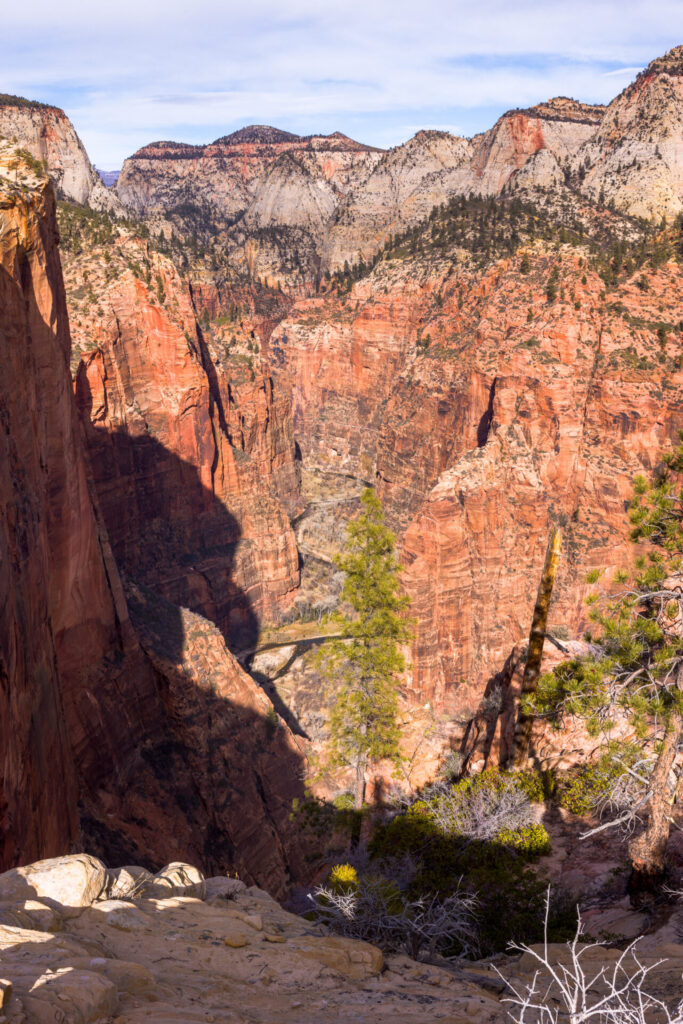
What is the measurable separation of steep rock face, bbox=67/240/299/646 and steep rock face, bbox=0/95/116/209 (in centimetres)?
7112

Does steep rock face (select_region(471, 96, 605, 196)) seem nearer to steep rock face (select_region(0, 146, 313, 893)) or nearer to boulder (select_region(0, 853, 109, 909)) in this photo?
steep rock face (select_region(0, 146, 313, 893))

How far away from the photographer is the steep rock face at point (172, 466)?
59094mm

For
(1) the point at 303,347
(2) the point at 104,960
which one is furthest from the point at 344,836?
(1) the point at 303,347

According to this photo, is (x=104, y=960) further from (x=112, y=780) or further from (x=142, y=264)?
(x=142, y=264)

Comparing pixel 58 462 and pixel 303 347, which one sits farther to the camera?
pixel 303 347

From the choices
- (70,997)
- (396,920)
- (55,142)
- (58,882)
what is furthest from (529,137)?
(70,997)

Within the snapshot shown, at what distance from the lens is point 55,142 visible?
126 metres

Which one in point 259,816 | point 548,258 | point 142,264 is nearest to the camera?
point 259,816

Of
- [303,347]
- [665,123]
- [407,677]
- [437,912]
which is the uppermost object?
[665,123]

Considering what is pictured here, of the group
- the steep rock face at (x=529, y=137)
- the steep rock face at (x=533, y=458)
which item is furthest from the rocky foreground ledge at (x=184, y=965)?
the steep rock face at (x=529, y=137)

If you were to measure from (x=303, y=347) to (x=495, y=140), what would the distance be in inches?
2185

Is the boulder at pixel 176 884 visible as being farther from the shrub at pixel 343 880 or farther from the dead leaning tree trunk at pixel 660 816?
the dead leaning tree trunk at pixel 660 816

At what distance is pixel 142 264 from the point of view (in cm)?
6419

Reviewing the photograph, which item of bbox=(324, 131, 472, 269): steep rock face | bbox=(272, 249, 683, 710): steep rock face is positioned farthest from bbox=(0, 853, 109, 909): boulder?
bbox=(324, 131, 472, 269): steep rock face
